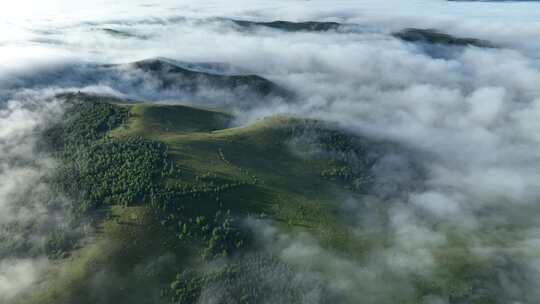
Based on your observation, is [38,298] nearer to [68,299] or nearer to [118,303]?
[68,299]

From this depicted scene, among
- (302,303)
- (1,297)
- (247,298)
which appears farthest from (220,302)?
(1,297)

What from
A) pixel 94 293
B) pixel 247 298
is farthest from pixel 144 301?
pixel 247 298

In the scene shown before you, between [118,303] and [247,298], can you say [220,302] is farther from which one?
[118,303]

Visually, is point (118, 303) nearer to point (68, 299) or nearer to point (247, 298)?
point (68, 299)

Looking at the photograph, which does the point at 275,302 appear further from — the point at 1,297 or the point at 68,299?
the point at 1,297

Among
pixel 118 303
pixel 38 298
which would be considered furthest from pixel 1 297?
pixel 118 303

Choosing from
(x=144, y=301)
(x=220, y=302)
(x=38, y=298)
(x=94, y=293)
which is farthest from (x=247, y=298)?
(x=38, y=298)
